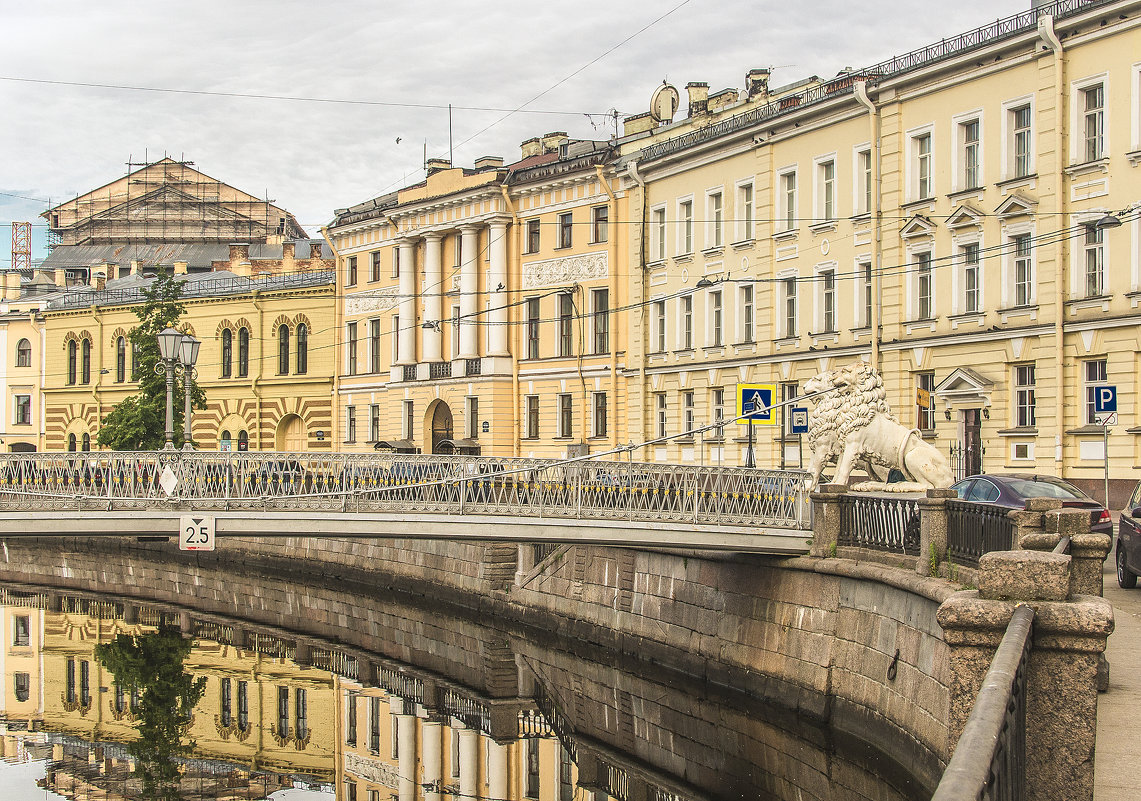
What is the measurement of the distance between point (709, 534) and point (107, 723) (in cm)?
1043

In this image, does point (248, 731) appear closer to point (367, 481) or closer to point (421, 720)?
point (421, 720)

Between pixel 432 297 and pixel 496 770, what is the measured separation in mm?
28550

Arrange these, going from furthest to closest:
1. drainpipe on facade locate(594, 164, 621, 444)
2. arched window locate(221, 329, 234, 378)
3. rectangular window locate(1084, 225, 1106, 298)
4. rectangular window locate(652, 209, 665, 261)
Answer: arched window locate(221, 329, 234, 378)
drainpipe on facade locate(594, 164, 621, 444)
rectangular window locate(652, 209, 665, 261)
rectangular window locate(1084, 225, 1106, 298)

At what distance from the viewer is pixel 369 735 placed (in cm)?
2078

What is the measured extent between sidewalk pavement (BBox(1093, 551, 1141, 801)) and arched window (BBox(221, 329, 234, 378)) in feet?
147

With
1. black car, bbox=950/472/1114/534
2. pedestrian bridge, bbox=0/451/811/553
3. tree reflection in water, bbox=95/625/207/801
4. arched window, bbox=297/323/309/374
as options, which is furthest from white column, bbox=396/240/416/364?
black car, bbox=950/472/1114/534

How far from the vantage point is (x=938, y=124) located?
28.6 metres

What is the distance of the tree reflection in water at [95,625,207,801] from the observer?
18922 millimetres

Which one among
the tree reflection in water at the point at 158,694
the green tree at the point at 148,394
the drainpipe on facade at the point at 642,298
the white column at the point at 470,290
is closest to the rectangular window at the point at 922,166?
the drainpipe on facade at the point at 642,298

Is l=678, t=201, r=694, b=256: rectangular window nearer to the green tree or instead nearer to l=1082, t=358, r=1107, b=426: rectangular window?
l=1082, t=358, r=1107, b=426: rectangular window

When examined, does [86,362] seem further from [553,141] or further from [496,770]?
[496,770]

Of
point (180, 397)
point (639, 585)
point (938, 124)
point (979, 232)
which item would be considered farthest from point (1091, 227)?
point (180, 397)

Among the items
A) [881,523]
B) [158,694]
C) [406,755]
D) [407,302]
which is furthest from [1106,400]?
[407,302]

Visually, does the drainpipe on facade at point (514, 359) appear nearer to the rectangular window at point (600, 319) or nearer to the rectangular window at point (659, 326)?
the rectangular window at point (600, 319)
